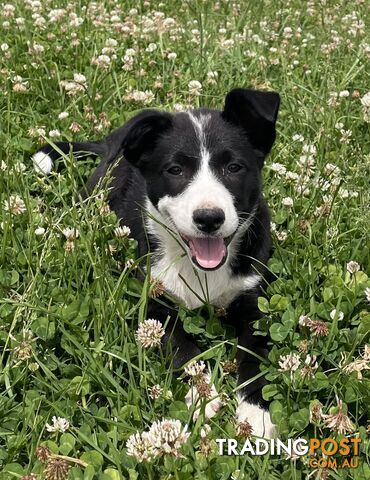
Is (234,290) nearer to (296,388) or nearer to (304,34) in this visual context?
(296,388)

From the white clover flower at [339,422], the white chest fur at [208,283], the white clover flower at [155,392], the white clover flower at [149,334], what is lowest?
the white chest fur at [208,283]

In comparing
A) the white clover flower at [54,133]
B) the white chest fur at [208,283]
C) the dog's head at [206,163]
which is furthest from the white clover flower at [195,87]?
the white chest fur at [208,283]

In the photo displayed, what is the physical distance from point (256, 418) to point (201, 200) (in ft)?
3.27

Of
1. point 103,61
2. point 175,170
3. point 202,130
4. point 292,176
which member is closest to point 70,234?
point 175,170

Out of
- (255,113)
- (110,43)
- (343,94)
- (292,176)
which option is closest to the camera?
(255,113)

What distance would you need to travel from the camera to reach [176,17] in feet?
23.3

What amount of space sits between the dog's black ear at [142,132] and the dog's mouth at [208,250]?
57 cm

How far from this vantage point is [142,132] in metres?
3.36

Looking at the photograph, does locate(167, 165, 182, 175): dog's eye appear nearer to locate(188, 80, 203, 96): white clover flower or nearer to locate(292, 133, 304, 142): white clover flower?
locate(292, 133, 304, 142): white clover flower

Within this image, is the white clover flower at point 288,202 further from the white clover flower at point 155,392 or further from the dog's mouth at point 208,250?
the white clover flower at point 155,392

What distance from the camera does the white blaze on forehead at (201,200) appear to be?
2979 mm

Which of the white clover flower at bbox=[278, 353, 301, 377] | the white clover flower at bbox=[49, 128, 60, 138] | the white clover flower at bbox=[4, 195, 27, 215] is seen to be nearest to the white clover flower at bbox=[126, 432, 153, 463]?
the white clover flower at bbox=[278, 353, 301, 377]

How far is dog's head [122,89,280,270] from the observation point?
9.95 feet

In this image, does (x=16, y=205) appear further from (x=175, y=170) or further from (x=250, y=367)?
(x=250, y=367)
